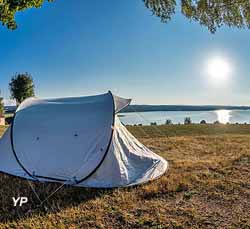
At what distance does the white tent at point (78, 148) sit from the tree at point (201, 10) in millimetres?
3107

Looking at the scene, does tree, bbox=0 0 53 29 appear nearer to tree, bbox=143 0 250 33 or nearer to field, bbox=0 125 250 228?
tree, bbox=143 0 250 33

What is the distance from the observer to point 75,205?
16.2ft

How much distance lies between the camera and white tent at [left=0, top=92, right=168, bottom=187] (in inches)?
230

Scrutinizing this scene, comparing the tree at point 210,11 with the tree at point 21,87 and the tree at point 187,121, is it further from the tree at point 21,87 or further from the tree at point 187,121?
the tree at point 21,87

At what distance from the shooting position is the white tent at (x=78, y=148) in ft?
19.2

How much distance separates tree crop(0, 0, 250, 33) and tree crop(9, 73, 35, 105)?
2958 cm

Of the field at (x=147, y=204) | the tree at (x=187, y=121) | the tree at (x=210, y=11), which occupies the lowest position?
the tree at (x=187, y=121)

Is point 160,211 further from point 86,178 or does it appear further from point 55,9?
point 55,9

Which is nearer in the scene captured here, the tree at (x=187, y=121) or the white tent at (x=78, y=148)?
the white tent at (x=78, y=148)

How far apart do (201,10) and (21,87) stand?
3261cm

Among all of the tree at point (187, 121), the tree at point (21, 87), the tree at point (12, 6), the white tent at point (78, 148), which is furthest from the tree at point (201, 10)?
the tree at point (21, 87)

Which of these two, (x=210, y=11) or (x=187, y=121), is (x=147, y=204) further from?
(x=187, y=121)

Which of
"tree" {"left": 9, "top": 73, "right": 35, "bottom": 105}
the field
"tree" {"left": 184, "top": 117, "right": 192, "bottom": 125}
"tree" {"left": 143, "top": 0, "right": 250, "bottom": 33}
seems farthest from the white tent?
"tree" {"left": 9, "top": 73, "right": 35, "bottom": 105}

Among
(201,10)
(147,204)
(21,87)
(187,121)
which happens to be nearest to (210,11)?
(201,10)
